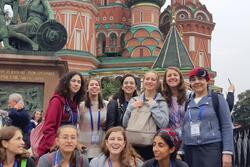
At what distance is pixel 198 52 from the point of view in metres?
49.9

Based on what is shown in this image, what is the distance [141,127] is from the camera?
5.33 meters

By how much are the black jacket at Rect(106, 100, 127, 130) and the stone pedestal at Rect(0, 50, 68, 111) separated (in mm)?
6425

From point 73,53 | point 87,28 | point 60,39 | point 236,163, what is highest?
point 87,28

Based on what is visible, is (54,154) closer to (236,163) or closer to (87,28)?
(236,163)

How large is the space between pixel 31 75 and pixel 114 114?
7.01 metres

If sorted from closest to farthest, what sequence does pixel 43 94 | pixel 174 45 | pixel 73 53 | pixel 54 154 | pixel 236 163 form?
pixel 54 154, pixel 236 163, pixel 43 94, pixel 174 45, pixel 73 53

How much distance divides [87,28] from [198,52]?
45.1ft

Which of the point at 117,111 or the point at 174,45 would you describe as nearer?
the point at 117,111

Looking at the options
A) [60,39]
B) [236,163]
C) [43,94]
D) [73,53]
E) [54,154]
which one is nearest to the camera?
[54,154]

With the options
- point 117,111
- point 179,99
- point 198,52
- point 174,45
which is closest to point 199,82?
point 179,99

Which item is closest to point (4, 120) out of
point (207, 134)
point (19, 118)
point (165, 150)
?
point (19, 118)

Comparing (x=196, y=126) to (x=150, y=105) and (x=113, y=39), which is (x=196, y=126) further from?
(x=113, y=39)

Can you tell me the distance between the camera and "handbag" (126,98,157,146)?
5293 mm

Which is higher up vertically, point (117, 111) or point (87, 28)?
point (87, 28)
